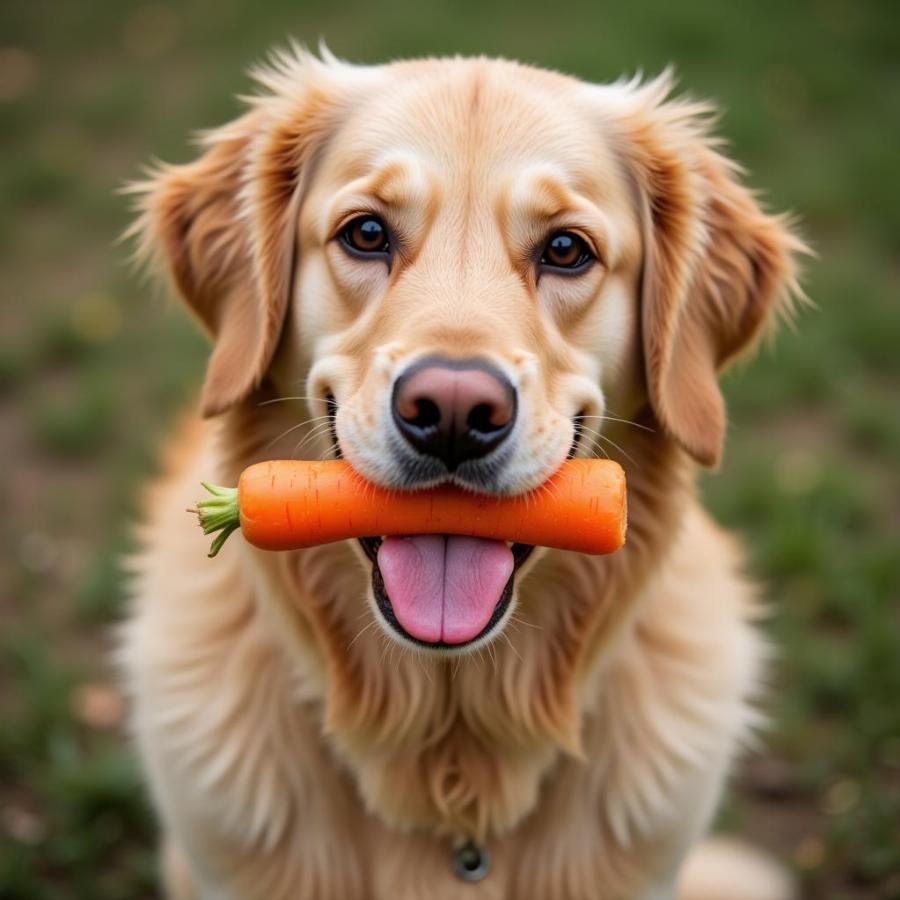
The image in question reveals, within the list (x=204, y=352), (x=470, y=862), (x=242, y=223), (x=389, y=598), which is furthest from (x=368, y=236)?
(x=204, y=352)

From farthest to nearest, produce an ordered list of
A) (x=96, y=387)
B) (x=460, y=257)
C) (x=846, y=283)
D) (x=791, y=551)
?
1. (x=846, y=283)
2. (x=96, y=387)
3. (x=791, y=551)
4. (x=460, y=257)

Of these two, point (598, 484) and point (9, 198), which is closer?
point (598, 484)

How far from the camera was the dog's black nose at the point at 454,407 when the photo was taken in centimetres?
224

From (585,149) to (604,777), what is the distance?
5.43 ft

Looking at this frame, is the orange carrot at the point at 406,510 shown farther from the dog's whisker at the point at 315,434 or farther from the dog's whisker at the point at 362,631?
the dog's whisker at the point at 362,631

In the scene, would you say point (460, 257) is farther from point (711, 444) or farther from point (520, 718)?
point (520, 718)

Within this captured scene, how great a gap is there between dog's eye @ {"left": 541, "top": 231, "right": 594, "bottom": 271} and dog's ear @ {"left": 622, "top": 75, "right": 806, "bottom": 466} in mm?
257

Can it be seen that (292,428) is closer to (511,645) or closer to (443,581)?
(443,581)

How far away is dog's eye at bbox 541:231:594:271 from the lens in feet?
9.01

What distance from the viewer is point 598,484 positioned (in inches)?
97.8

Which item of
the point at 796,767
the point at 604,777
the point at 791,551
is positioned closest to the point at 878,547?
the point at 791,551

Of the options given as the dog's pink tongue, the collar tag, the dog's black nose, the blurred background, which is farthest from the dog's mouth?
the blurred background

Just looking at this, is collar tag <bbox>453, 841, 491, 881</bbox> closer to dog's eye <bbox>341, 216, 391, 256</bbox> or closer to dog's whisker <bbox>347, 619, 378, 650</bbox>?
dog's whisker <bbox>347, 619, 378, 650</bbox>

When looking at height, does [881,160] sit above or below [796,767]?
above
